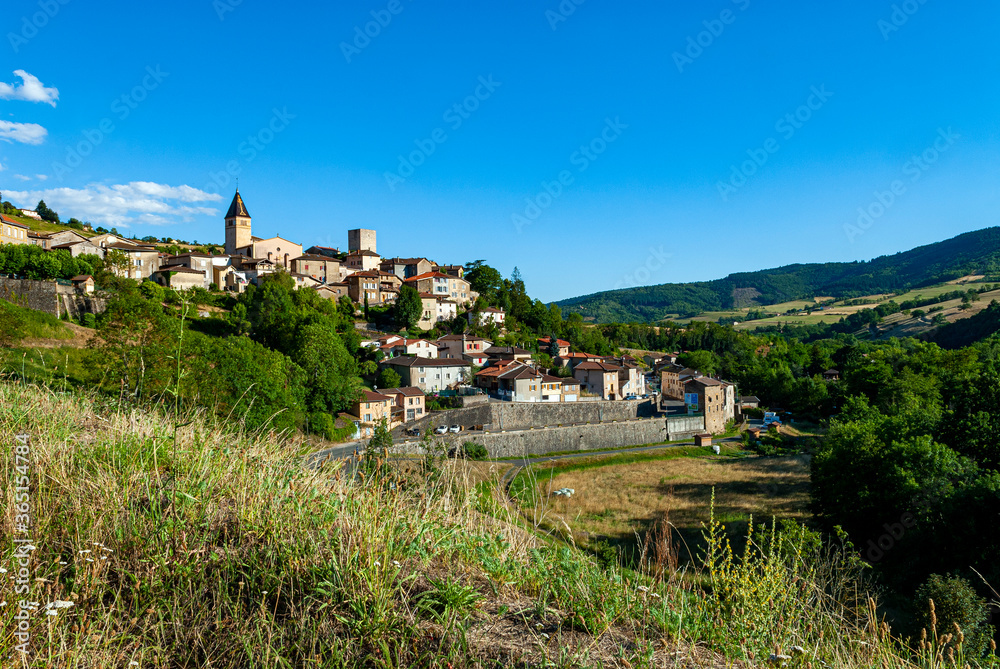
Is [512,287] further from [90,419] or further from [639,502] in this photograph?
[90,419]

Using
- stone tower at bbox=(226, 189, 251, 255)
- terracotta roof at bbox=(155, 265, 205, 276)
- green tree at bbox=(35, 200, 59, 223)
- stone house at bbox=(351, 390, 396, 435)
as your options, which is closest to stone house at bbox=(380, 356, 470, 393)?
stone house at bbox=(351, 390, 396, 435)

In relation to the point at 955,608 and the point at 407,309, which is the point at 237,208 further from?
the point at 955,608

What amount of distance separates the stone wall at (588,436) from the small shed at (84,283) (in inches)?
1107

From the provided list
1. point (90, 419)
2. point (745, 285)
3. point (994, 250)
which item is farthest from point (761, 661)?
point (745, 285)

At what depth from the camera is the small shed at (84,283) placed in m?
36.1

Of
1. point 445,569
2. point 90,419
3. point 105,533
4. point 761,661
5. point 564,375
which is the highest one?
point 90,419

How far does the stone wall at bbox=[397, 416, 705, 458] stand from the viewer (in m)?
35.2

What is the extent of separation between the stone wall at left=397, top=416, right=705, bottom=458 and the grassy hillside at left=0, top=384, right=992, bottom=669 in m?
30.2

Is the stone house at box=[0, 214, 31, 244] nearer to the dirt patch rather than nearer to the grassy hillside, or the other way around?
the dirt patch

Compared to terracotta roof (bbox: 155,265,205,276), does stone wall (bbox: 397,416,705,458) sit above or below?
below

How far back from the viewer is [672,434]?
1673 inches

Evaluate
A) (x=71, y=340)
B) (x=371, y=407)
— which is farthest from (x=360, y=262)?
(x=71, y=340)

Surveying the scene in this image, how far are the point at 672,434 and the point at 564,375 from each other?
1154 cm

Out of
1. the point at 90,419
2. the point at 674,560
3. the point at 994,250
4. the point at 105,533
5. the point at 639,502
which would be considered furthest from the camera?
the point at 994,250
